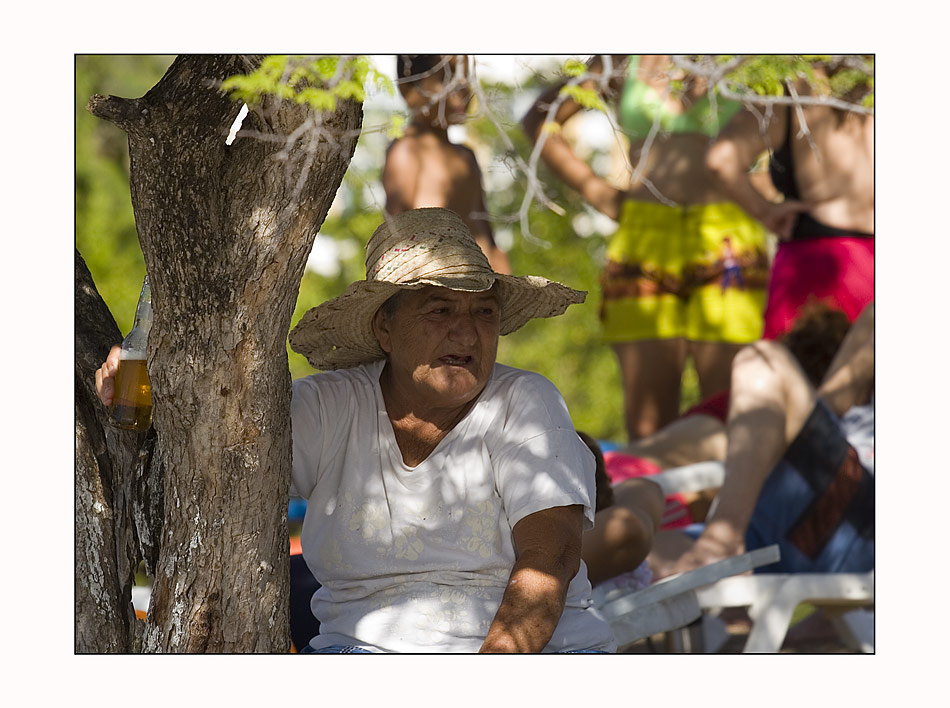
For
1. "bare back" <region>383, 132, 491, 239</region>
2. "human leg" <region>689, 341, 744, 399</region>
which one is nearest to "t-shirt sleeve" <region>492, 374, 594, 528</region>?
"bare back" <region>383, 132, 491, 239</region>

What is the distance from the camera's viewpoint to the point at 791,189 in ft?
19.9

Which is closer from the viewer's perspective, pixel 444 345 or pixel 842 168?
pixel 444 345

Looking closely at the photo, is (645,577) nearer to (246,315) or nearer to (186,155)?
(246,315)

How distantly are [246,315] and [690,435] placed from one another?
3.49 m

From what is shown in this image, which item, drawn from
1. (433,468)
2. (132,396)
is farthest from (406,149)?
(132,396)

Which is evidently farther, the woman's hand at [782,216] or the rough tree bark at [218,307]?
the woman's hand at [782,216]

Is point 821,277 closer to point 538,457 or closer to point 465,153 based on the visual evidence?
point 465,153

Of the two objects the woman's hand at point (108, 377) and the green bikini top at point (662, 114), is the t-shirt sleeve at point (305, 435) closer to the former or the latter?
the woman's hand at point (108, 377)

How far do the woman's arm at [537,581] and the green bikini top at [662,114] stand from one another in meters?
3.81

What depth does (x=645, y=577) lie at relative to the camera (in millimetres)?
3982

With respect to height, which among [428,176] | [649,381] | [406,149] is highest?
[406,149]

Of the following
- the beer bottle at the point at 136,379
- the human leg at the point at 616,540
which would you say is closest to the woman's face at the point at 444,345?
the beer bottle at the point at 136,379

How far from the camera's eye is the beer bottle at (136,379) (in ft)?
8.41

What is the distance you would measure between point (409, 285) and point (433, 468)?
1.55 ft
